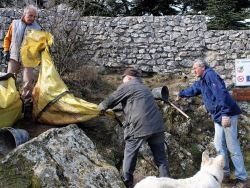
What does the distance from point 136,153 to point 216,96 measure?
142 cm

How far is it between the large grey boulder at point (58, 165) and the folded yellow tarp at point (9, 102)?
3.89 ft

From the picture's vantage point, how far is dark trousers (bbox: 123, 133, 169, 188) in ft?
17.5

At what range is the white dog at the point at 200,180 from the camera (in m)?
4.25

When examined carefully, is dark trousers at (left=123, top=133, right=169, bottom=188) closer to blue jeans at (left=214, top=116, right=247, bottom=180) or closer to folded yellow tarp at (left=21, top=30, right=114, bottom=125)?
folded yellow tarp at (left=21, top=30, right=114, bottom=125)

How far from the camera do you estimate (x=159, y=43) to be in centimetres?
1165

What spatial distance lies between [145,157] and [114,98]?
4.97ft

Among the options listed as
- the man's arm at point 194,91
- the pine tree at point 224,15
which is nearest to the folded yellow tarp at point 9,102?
the man's arm at point 194,91

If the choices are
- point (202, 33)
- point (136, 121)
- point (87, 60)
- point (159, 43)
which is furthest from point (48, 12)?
point (136, 121)

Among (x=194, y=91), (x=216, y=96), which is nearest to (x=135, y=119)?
(x=216, y=96)

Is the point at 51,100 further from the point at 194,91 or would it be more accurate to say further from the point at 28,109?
the point at 194,91

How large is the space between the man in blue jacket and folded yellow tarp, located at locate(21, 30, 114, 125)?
1.37 metres

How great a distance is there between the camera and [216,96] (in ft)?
19.6

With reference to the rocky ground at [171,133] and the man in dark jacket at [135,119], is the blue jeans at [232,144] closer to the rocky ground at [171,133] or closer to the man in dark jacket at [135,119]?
the rocky ground at [171,133]

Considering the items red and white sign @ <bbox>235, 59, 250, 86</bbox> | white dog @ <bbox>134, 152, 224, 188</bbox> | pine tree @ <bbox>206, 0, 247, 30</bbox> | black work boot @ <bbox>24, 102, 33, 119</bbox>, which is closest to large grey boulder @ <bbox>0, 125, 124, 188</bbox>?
white dog @ <bbox>134, 152, 224, 188</bbox>
